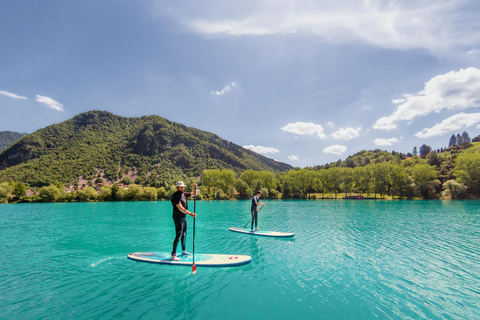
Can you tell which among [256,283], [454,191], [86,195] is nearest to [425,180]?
[454,191]

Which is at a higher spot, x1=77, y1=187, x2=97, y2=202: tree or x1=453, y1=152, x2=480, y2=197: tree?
x1=453, y1=152, x2=480, y2=197: tree

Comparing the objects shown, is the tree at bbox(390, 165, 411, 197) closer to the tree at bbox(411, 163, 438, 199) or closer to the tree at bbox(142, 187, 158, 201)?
the tree at bbox(411, 163, 438, 199)

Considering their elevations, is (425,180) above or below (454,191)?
above

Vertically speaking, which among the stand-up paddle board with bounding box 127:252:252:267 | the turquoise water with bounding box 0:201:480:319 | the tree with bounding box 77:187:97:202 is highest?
the stand-up paddle board with bounding box 127:252:252:267

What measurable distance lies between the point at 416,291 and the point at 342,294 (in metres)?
2.89

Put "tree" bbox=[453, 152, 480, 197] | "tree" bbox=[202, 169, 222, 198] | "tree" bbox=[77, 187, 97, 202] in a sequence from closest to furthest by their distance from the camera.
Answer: "tree" bbox=[453, 152, 480, 197]
"tree" bbox=[77, 187, 97, 202]
"tree" bbox=[202, 169, 222, 198]

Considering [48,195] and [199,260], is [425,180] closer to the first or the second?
[199,260]

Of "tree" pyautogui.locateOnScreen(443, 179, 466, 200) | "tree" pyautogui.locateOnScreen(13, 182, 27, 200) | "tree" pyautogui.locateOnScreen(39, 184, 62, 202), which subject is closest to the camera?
"tree" pyautogui.locateOnScreen(443, 179, 466, 200)

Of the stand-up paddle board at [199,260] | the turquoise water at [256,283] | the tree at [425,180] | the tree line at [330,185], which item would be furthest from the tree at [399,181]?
the stand-up paddle board at [199,260]

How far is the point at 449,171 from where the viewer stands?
103m

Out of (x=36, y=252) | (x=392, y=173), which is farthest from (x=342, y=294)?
(x=392, y=173)

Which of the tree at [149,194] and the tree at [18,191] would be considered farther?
the tree at [149,194]

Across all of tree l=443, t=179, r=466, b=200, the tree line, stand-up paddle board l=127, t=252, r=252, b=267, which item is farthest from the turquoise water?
tree l=443, t=179, r=466, b=200

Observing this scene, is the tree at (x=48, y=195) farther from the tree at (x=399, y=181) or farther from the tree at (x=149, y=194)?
the tree at (x=399, y=181)
